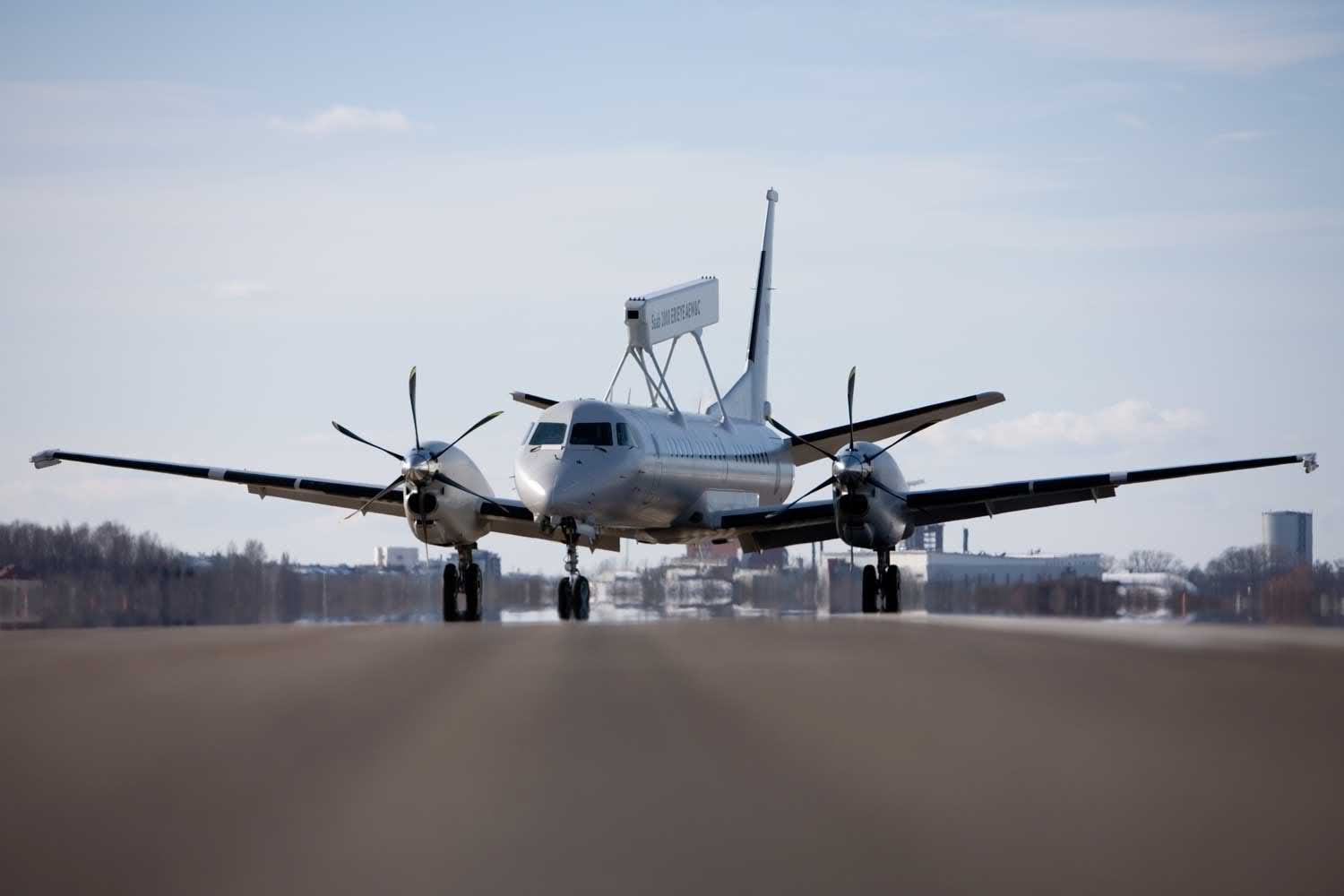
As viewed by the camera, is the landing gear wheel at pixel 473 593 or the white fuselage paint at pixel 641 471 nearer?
the white fuselage paint at pixel 641 471

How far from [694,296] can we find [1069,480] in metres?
15.6

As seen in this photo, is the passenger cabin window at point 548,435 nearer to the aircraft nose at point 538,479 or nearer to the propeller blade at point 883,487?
the aircraft nose at point 538,479

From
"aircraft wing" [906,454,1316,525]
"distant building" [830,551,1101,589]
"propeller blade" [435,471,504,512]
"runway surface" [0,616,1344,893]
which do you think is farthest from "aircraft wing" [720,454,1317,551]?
"distant building" [830,551,1101,589]

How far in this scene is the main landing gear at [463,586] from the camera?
4025 centimetres

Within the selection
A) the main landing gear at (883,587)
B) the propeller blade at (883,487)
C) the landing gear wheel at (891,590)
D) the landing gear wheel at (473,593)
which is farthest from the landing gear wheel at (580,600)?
the landing gear wheel at (891,590)

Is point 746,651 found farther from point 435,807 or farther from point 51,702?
point 435,807

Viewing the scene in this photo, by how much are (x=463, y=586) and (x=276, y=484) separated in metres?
4.64

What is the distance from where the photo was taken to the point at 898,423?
43156 millimetres

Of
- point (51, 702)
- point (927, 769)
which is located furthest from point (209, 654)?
point (927, 769)

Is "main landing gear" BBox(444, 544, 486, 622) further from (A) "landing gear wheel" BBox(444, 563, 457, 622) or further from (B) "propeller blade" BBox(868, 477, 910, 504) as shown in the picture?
(B) "propeller blade" BBox(868, 477, 910, 504)

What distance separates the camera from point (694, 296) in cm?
5222

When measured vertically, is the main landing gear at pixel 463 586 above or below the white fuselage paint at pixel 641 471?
below

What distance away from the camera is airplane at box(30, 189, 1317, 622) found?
37219mm

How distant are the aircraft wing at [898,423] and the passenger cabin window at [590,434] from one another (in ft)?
25.2
